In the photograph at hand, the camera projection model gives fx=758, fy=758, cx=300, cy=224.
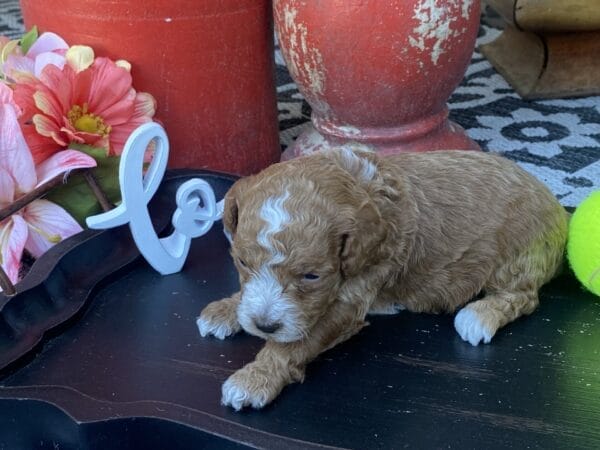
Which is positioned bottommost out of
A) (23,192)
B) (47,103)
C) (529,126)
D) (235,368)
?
(529,126)

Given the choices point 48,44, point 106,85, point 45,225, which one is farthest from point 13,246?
point 48,44

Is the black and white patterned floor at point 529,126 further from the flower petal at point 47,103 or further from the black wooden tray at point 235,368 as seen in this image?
the flower petal at point 47,103

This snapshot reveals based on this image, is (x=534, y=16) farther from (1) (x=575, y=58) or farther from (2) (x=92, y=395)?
(2) (x=92, y=395)

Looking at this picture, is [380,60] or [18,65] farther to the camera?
[380,60]

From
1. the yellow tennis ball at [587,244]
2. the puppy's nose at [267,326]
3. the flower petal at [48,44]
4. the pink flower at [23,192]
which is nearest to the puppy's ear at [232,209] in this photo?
the puppy's nose at [267,326]

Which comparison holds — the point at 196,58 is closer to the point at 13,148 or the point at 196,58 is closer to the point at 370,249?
the point at 13,148

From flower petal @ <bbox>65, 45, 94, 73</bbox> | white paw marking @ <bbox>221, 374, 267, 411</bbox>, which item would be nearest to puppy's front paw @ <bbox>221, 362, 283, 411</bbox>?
white paw marking @ <bbox>221, 374, 267, 411</bbox>

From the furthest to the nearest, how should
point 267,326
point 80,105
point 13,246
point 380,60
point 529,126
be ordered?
point 529,126 < point 380,60 < point 80,105 < point 13,246 < point 267,326

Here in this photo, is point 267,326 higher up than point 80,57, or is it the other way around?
point 80,57
